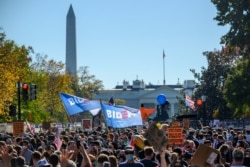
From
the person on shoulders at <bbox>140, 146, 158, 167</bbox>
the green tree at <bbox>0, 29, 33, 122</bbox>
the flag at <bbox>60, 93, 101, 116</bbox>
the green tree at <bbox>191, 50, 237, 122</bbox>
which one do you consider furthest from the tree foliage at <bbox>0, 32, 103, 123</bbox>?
the person on shoulders at <bbox>140, 146, 158, 167</bbox>

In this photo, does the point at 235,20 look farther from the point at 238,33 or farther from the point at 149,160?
the point at 149,160

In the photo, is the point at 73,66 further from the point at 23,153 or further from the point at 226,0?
the point at 23,153

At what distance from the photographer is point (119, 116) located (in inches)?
1021

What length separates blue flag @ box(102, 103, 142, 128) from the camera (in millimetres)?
24962

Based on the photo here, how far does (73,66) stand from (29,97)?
148 m

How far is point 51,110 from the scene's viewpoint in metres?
108

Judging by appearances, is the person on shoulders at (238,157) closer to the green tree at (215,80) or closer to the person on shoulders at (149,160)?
the person on shoulders at (149,160)

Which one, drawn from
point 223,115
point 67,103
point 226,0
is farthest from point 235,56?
point 67,103

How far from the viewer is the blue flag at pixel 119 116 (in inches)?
983

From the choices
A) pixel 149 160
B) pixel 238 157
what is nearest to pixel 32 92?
pixel 149 160

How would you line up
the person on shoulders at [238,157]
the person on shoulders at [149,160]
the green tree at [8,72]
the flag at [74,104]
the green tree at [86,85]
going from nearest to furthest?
the person on shoulders at [238,157], the person on shoulders at [149,160], the flag at [74,104], the green tree at [8,72], the green tree at [86,85]

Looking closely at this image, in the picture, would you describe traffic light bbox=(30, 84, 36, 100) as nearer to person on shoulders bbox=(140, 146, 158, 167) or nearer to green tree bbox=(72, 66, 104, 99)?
person on shoulders bbox=(140, 146, 158, 167)

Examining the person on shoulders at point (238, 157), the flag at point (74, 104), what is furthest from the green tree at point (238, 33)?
the person on shoulders at point (238, 157)

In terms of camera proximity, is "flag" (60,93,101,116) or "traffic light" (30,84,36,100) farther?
"traffic light" (30,84,36,100)
